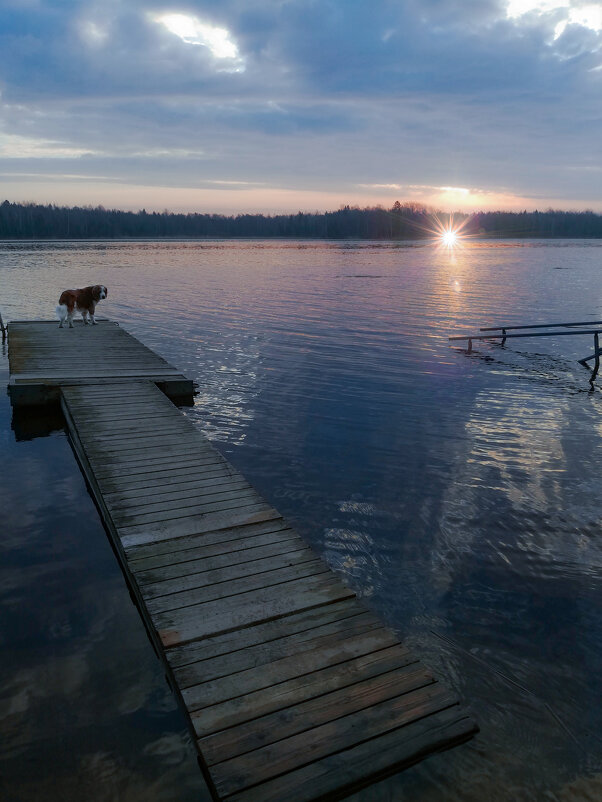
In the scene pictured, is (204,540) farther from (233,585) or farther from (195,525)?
(233,585)

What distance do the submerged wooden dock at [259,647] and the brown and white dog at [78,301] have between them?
10994 mm

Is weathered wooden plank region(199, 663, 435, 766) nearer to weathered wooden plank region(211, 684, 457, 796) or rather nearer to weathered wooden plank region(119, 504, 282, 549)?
weathered wooden plank region(211, 684, 457, 796)

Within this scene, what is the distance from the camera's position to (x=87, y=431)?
Result: 8742 millimetres

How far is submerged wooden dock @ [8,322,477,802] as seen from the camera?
326 cm

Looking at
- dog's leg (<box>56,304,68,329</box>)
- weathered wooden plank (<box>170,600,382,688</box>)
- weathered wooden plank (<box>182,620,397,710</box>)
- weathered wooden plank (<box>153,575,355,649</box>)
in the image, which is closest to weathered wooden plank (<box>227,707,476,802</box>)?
weathered wooden plank (<box>182,620,397,710</box>)

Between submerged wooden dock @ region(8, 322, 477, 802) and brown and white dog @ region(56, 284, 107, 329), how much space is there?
11.0 m

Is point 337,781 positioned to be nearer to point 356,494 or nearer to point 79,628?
point 79,628

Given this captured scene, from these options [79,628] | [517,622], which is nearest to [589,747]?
[517,622]

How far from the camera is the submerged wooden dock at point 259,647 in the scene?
326 cm

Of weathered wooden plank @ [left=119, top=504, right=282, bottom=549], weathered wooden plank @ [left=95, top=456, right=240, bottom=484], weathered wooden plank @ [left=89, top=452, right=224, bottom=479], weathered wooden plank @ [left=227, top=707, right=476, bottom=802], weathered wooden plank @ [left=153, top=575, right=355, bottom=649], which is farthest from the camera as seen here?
weathered wooden plank @ [left=89, top=452, right=224, bottom=479]

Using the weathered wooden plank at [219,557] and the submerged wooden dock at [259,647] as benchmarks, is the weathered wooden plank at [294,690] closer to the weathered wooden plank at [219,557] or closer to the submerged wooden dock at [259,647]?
the submerged wooden dock at [259,647]

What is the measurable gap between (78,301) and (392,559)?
15.1 m

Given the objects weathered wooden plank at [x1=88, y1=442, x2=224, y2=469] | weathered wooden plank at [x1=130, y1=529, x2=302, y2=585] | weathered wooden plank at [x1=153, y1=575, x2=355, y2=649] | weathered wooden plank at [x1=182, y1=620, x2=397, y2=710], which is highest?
weathered wooden plank at [x1=88, y1=442, x2=224, y2=469]

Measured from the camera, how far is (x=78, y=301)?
1797cm
